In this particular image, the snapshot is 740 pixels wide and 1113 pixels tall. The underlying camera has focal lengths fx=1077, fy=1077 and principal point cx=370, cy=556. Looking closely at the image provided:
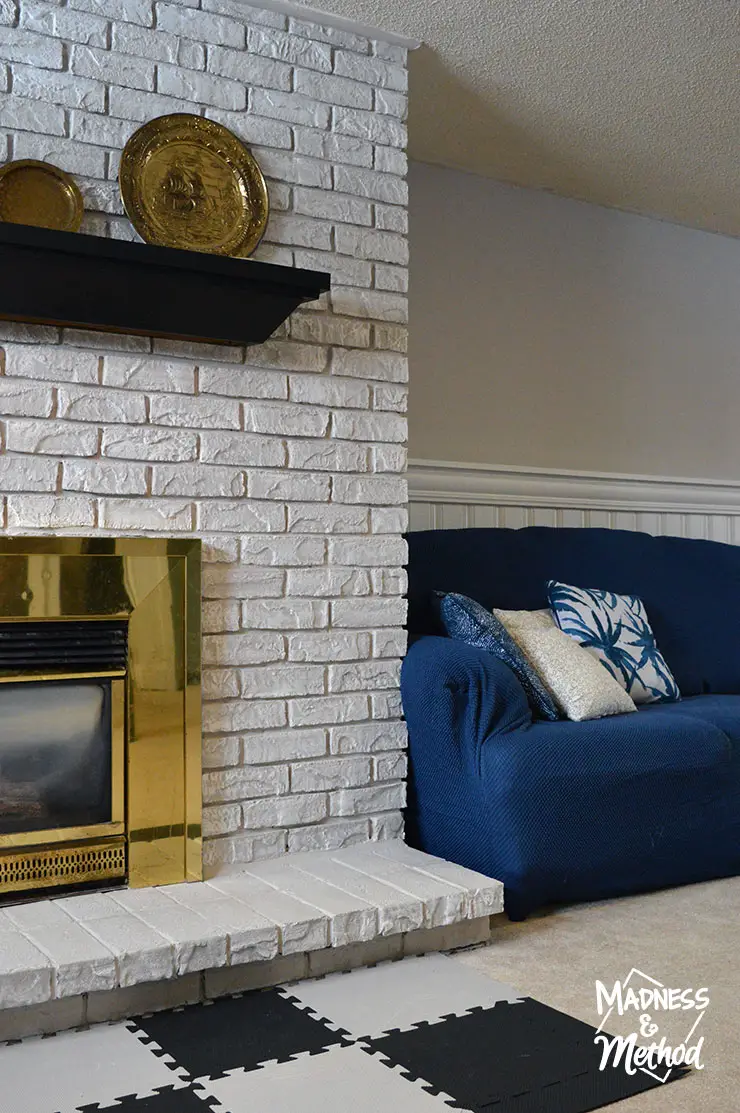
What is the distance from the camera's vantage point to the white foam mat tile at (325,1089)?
1.65 metres

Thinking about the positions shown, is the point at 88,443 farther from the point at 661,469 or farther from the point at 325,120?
the point at 661,469

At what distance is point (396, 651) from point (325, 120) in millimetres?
1366

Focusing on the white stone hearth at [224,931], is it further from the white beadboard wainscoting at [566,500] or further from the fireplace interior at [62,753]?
the white beadboard wainscoting at [566,500]

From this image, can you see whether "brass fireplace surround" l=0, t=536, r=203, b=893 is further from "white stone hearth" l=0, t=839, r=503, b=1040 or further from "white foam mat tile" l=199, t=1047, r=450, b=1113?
"white foam mat tile" l=199, t=1047, r=450, b=1113

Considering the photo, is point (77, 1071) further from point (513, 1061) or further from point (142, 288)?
point (142, 288)

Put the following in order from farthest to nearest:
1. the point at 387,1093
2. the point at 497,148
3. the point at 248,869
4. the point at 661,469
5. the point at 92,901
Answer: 1. the point at 661,469
2. the point at 497,148
3. the point at 248,869
4. the point at 92,901
5. the point at 387,1093

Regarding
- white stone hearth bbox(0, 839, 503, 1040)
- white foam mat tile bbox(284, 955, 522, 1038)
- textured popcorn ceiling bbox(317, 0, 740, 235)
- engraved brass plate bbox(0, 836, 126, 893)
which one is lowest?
white foam mat tile bbox(284, 955, 522, 1038)

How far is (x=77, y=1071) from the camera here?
1768mm

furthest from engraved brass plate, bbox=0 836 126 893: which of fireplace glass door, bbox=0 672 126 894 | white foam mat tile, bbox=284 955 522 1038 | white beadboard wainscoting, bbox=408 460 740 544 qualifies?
white beadboard wainscoting, bbox=408 460 740 544

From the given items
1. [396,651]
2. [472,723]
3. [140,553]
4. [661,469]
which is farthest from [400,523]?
[661,469]

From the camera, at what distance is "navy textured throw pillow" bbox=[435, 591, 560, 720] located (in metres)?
2.84

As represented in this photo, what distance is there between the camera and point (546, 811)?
8.26 ft

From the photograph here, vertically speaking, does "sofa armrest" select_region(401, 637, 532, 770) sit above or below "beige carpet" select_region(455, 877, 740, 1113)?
above

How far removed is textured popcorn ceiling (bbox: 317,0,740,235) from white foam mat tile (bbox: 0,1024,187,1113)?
92.9 inches
